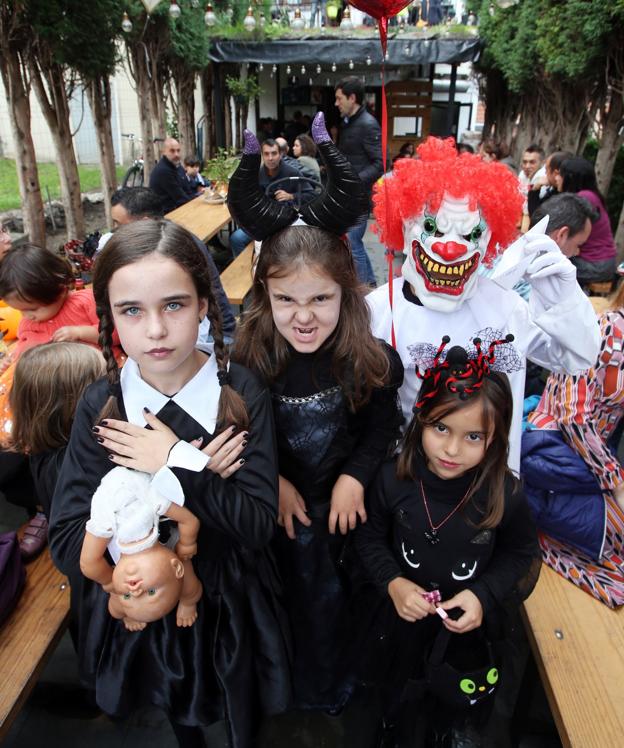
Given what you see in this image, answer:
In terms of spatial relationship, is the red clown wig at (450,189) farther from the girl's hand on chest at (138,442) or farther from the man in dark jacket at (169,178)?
the man in dark jacket at (169,178)

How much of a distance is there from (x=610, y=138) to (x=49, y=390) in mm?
6743

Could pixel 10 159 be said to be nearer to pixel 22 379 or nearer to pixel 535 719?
pixel 22 379

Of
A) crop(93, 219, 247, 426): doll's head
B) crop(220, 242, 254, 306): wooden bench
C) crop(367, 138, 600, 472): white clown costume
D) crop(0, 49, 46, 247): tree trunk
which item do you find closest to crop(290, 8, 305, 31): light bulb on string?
crop(0, 49, 46, 247): tree trunk

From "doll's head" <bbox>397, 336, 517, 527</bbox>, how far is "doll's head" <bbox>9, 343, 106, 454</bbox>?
39.9 inches

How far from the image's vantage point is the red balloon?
162 cm

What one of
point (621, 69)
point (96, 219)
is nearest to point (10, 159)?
point (96, 219)

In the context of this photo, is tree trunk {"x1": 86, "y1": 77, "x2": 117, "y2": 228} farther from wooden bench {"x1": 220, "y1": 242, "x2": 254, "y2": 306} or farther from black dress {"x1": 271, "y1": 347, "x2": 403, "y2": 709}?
black dress {"x1": 271, "y1": 347, "x2": 403, "y2": 709}

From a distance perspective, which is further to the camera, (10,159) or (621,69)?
(10,159)

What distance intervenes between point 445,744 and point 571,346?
1356 millimetres

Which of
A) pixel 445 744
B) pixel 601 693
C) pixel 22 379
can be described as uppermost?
pixel 22 379

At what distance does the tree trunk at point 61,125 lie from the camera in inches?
209

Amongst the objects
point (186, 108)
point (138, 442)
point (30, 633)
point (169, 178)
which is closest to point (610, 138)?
point (169, 178)

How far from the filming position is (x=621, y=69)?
5.42m

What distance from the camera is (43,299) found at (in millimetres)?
2350
